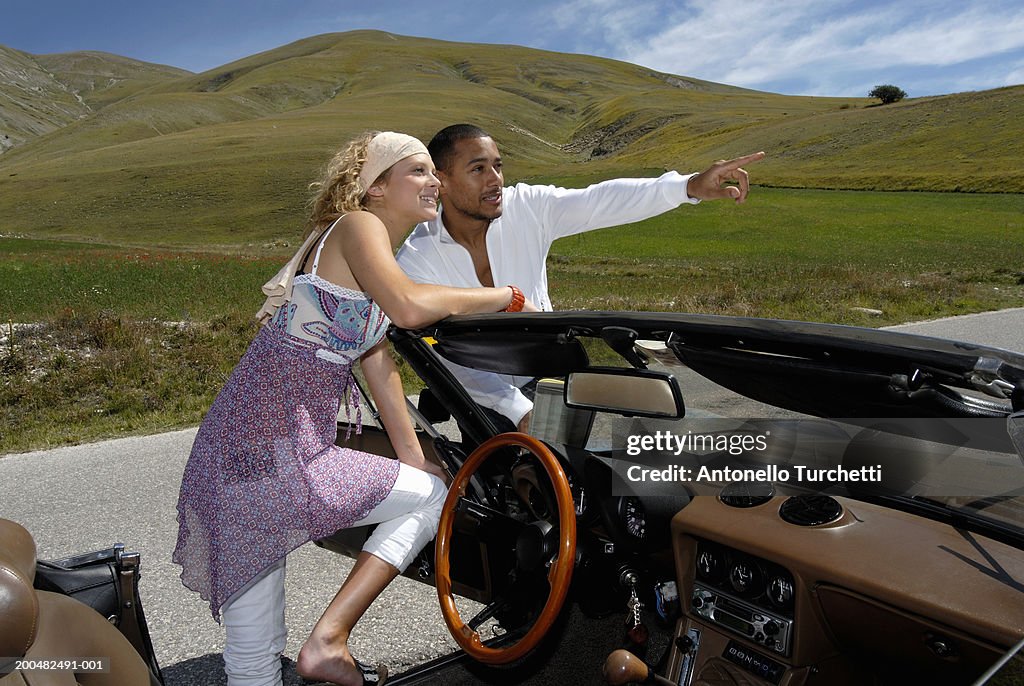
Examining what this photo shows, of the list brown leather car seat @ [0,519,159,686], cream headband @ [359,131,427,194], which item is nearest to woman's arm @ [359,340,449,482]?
cream headband @ [359,131,427,194]

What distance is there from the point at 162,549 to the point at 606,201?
124 inches

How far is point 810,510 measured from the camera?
2285mm

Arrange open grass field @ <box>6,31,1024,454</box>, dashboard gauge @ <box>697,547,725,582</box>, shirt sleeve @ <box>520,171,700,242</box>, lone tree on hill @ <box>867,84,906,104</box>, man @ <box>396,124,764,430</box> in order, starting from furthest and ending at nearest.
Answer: lone tree on hill @ <box>867,84,906,104</box> < open grass field @ <box>6,31,1024,454</box> < shirt sleeve @ <box>520,171,700,242</box> < man @ <box>396,124,764,430</box> < dashboard gauge @ <box>697,547,725,582</box>

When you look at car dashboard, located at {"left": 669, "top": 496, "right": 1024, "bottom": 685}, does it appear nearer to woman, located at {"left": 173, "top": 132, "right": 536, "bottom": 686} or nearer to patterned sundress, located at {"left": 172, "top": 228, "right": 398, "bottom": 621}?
woman, located at {"left": 173, "top": 132, "right": 536, "bottom": 686}

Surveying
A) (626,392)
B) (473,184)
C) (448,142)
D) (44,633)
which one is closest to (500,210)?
(473,184)

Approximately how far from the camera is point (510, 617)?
8.59ft

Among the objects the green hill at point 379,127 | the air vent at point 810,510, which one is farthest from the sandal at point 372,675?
the green hill at point 379,127

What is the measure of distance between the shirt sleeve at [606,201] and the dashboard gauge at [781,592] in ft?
7.86

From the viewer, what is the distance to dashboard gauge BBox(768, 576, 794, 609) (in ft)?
7.14

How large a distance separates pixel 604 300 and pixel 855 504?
1302 cm

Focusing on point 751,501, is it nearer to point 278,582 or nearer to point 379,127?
point 278,582

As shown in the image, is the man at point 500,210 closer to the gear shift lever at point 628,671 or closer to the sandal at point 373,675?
the sandal at point 373,675

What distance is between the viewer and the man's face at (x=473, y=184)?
4.04 metres

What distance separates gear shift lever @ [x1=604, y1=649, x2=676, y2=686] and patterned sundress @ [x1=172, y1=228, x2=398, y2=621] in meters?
0.88
